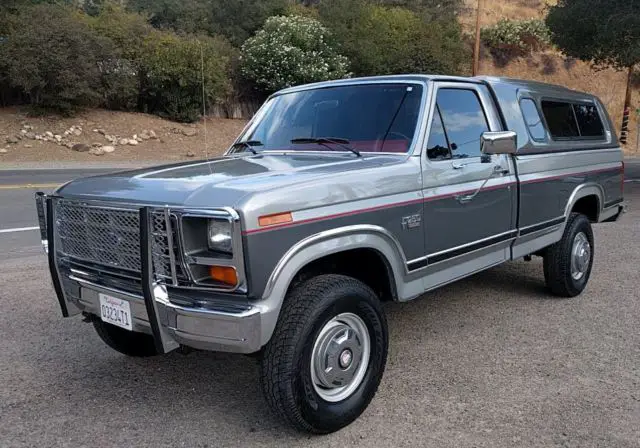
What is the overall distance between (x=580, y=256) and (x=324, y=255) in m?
3.67

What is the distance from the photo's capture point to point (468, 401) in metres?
3.74

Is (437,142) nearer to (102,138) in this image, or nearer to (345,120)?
(345,120)

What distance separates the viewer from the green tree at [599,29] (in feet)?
50.2

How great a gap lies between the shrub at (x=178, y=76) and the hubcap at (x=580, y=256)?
22.5 meters

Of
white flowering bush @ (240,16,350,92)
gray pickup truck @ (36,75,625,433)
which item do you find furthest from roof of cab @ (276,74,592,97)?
white flowering bush @ (240,16,350,92)

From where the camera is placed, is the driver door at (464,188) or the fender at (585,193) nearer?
the driver door at (464,188)

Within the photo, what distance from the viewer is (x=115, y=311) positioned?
340 cm

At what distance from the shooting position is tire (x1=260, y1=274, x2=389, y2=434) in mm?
3139

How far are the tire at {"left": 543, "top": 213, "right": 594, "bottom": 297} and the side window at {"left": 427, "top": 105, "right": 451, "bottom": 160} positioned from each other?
202cm

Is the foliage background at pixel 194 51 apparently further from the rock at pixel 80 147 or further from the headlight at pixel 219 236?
the headlight at pixel 219 236

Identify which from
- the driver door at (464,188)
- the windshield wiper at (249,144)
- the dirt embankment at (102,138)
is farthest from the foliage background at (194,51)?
the driver door at (464,188)

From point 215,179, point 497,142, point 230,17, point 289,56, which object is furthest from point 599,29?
point 230,17

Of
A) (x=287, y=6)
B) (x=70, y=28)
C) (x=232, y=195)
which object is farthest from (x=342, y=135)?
(x=287, y=6)

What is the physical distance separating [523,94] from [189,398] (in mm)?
3778
